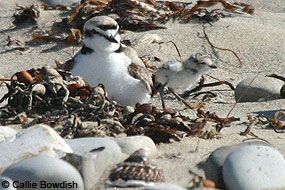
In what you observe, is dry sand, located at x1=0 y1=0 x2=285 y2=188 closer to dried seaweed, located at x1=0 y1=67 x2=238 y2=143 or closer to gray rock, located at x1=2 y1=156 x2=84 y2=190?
dried seaweed, located at x1=0 y1=67 x2=238 y2=143

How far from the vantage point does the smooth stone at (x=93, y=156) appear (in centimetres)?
299

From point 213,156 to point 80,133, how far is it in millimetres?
781

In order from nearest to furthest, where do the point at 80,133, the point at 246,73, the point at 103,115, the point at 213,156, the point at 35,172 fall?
the point at 35,172 < the point at 213,156 < the point at 80,133 < the point at 103,115 < the point at 246,73

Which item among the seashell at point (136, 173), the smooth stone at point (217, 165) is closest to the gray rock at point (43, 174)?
the seashell at point (136, 173)

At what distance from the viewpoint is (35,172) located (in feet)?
9.25

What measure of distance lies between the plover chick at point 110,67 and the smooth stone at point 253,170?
5.23 feet

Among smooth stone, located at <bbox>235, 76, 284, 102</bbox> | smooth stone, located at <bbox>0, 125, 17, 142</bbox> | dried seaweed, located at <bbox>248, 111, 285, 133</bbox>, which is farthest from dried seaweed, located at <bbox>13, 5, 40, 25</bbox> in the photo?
smooth stone, located at <bbox>0, 125, 17, 142</bbox>

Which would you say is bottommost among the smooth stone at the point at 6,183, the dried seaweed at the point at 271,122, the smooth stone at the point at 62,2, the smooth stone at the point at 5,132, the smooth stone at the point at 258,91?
the smooth stone at the point at 62,2

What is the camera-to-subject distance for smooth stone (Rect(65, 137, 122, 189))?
2.99m

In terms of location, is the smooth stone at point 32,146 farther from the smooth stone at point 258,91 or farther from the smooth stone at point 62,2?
the smooth stone at point 62,2

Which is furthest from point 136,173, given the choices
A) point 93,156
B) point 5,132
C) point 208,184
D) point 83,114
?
point 83,114

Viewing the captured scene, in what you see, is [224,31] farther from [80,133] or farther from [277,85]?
[80,133]

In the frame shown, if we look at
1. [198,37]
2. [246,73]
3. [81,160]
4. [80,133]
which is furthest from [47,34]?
[81,160]

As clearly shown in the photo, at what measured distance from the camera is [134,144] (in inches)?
128
